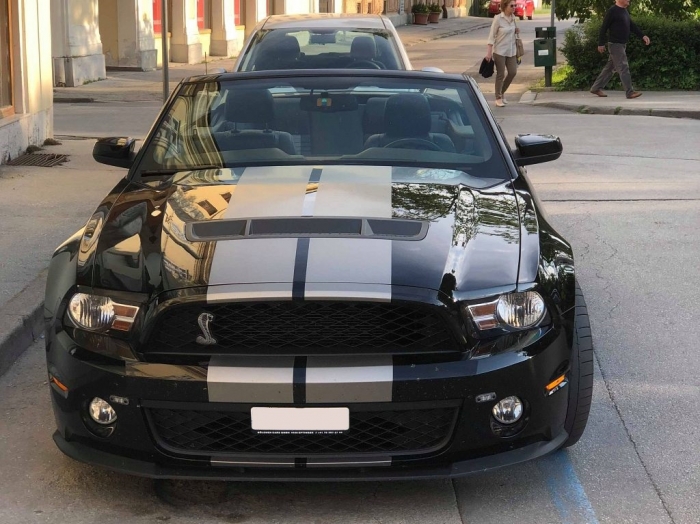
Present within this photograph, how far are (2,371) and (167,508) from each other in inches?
74.5

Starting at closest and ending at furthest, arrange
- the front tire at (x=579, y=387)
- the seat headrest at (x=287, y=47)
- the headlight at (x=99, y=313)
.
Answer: the headlight at (x=99, y=313), the front tire at (x=579, y=387), the seat headrest at (x=287, y=47)

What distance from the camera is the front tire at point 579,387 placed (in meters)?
4.14

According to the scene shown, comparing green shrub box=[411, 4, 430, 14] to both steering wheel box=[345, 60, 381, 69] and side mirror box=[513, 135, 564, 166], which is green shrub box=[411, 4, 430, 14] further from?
side mirror box=[513, 135, 564, 166]

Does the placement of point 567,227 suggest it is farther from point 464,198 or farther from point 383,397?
point 383,397

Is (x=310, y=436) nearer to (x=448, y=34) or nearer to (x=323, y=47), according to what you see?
(x=323, y=47)

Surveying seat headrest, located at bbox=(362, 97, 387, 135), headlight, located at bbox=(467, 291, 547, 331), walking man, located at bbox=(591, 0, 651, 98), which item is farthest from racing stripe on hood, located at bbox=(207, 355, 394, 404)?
walking man, located at bbox=(591, 0, 651, 98)

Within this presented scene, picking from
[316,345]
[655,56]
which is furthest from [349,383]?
[655,56]

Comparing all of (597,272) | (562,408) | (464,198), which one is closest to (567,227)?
(597,272)

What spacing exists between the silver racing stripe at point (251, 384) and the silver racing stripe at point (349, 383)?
0.08 meters

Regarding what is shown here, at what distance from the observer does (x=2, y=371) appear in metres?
5.57

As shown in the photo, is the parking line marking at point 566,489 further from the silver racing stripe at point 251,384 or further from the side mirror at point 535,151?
the side mirror at point 535,151

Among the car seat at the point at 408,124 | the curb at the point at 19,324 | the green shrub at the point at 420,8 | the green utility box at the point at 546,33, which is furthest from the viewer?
the green shrub at the point at 420,8

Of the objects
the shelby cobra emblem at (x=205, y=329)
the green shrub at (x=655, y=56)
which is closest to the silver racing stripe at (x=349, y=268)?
the shelby cobra emblem at (x=205, y=329)

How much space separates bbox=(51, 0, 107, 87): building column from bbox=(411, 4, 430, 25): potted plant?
32.3 metres
